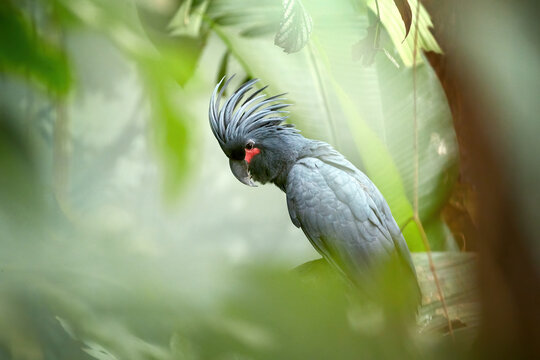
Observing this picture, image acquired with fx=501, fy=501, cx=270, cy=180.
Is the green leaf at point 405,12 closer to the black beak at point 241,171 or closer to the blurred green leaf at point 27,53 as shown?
the black beak at point 241,171

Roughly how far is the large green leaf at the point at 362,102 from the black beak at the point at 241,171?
0.53 ft

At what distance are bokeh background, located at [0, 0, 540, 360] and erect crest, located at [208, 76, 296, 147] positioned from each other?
29 millimetres

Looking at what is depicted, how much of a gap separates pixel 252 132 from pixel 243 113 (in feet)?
0.15

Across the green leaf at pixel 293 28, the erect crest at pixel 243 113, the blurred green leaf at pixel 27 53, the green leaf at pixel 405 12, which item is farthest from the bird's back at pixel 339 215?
the blurred green leaf at pixel 27 53

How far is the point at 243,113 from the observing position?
1.10m

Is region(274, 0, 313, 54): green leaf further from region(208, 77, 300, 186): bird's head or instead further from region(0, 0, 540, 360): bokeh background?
region(208, 77, 300, 186): bird's head

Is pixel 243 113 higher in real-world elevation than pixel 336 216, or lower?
higher

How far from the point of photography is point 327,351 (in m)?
1.13

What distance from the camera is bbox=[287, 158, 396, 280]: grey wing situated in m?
1.09

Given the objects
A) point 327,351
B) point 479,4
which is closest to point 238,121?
point 327,351

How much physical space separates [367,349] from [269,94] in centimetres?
63

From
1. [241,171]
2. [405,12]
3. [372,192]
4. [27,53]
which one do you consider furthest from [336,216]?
[27,53]

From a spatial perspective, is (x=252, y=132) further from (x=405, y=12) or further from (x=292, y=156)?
(x=405, y=12)

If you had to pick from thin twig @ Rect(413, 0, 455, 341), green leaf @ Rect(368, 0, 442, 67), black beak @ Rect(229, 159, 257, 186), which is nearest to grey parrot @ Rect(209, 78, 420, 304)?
black beak @ Rect(229, 159, 257, 186)
